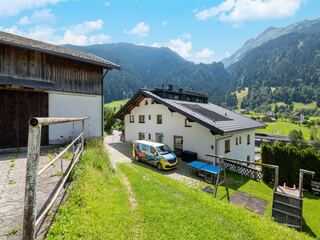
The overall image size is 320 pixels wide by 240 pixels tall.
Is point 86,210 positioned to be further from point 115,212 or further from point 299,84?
point 299,84

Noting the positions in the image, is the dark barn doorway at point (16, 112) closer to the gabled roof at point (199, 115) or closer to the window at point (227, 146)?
the gabled roof at point (199, 115)

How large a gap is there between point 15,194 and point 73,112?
29.6 ft

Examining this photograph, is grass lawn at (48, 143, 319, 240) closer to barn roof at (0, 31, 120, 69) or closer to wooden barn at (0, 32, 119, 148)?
wooden barn at (0, 32, 119, 148)

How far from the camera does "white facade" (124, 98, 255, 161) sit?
18.8 metres

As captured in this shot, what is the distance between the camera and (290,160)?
1631 cm

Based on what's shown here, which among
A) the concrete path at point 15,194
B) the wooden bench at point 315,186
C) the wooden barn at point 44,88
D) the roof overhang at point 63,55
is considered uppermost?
the roof overhang at point 63,55

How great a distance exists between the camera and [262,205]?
1210cm

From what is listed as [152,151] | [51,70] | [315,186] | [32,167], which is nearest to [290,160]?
[315,186]

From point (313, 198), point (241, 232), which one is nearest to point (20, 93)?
point (241, 232)

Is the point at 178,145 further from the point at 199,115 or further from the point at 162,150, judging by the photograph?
the point at 162,150

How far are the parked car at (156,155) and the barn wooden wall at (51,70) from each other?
6.17m

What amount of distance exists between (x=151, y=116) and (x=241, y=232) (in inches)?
759

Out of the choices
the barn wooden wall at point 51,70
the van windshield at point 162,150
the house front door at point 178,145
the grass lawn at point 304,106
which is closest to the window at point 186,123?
the house front door at point 178,145

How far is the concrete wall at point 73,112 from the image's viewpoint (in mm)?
12305
